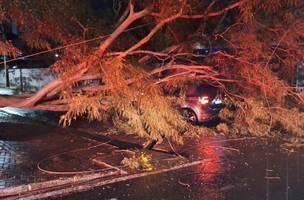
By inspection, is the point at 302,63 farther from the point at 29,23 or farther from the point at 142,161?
the point at 29,23

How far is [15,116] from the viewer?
16422 mm

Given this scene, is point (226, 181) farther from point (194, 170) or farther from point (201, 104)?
point (201, 104)

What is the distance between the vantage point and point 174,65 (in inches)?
410

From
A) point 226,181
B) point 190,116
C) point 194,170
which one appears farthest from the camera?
point 190,116

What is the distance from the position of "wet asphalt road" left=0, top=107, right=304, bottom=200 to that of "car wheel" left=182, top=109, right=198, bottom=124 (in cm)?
197

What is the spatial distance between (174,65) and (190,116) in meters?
3.44

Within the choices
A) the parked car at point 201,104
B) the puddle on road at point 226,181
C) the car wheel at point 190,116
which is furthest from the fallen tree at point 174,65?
the puddle on road at point 226,181

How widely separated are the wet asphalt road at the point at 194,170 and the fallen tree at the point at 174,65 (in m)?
0.81

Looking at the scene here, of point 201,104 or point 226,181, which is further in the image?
point 201,104

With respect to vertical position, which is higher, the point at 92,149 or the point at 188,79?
the point at 188,79

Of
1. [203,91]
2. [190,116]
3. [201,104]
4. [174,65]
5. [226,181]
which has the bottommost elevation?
[226,181]

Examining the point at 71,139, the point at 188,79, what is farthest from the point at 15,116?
the point at 188,79

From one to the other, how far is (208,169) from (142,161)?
1441mm

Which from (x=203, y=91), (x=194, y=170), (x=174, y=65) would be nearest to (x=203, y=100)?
(x=203, y=91)
